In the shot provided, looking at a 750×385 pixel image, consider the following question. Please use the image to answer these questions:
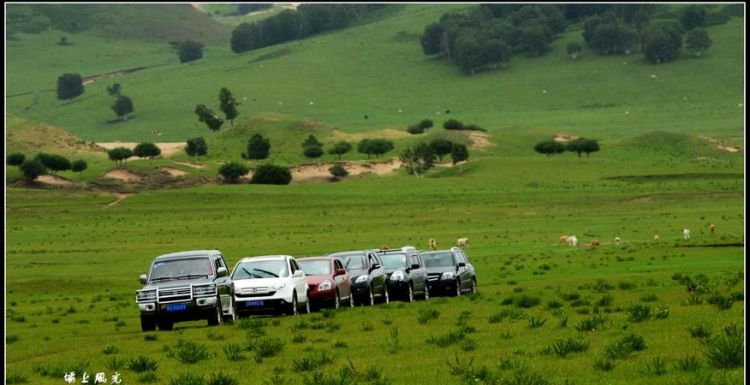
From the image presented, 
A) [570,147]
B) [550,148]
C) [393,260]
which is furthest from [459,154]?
[393,260]

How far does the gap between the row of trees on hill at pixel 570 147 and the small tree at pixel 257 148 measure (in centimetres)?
3239

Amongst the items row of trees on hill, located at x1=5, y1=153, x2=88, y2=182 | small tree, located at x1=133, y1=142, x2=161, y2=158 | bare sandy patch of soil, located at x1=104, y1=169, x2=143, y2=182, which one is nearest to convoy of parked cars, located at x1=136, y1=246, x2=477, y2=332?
row of trees on hill, located at x1=5, y1=153, x2=88, y2=182

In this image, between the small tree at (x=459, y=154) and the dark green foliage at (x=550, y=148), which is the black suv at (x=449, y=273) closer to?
the small tree at (x=459, y=154)

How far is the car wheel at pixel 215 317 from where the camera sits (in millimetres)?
33625

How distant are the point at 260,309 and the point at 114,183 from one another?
109 meters

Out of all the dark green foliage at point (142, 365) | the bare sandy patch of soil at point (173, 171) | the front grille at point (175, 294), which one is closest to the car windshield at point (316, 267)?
the front grille at point (175, 294)

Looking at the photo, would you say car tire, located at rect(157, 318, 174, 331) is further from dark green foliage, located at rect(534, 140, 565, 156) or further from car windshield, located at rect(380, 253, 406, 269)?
dark green foliage, located at rect(534, 140, 565, 156)

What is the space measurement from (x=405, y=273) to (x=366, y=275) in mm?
1948

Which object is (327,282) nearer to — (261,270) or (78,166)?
(261,270)

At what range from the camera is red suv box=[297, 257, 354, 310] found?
38125mm

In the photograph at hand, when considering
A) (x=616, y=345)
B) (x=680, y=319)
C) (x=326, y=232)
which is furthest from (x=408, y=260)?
(x=326, y=232)

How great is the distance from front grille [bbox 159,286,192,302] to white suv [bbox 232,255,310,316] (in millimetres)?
2105

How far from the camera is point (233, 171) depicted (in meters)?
143

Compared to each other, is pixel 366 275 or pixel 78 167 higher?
pixel 366 275
